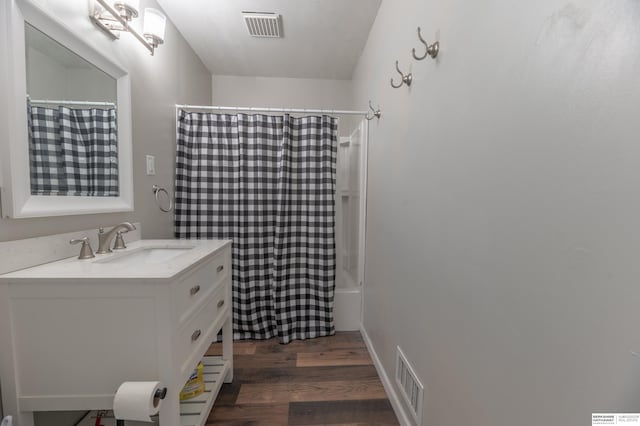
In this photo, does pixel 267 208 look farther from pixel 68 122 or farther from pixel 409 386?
pixel 409 386

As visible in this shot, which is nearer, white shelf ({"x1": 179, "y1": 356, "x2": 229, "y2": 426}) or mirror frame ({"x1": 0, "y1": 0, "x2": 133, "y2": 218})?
mirror frame ({"x1": 0, "y1": 0, "x2": 133, "y2": 218})

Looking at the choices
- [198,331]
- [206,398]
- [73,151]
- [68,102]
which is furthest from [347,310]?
[68,102]

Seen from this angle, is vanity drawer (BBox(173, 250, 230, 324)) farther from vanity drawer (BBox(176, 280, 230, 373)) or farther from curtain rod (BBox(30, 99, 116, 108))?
curtain rod (BBox(30, 99, 116, 108))

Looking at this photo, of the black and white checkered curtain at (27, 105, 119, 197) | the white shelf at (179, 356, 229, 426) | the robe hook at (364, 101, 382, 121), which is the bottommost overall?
the white shelf at (179, 356, 229, 426)

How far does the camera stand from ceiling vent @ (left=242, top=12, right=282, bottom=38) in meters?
1.85

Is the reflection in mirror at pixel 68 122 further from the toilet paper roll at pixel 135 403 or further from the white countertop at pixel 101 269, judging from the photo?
the toilet paper roll at pixel 135 403

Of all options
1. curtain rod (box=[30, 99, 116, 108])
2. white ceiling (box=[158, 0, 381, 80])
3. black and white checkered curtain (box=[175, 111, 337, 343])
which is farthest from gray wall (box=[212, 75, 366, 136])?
curtain rod (box=[30, 99, 116, 108])

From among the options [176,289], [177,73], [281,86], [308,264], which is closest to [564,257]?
[176,289]

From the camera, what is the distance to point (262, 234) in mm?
2059

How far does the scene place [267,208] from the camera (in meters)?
2.06

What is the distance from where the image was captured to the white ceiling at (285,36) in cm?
178

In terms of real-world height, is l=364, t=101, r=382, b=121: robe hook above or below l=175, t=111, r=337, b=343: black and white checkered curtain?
above

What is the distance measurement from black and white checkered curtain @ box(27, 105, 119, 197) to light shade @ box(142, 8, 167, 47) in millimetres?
470

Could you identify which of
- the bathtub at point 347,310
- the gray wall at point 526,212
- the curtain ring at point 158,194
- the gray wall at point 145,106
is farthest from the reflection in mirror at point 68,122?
the bathtub at point 347,310
